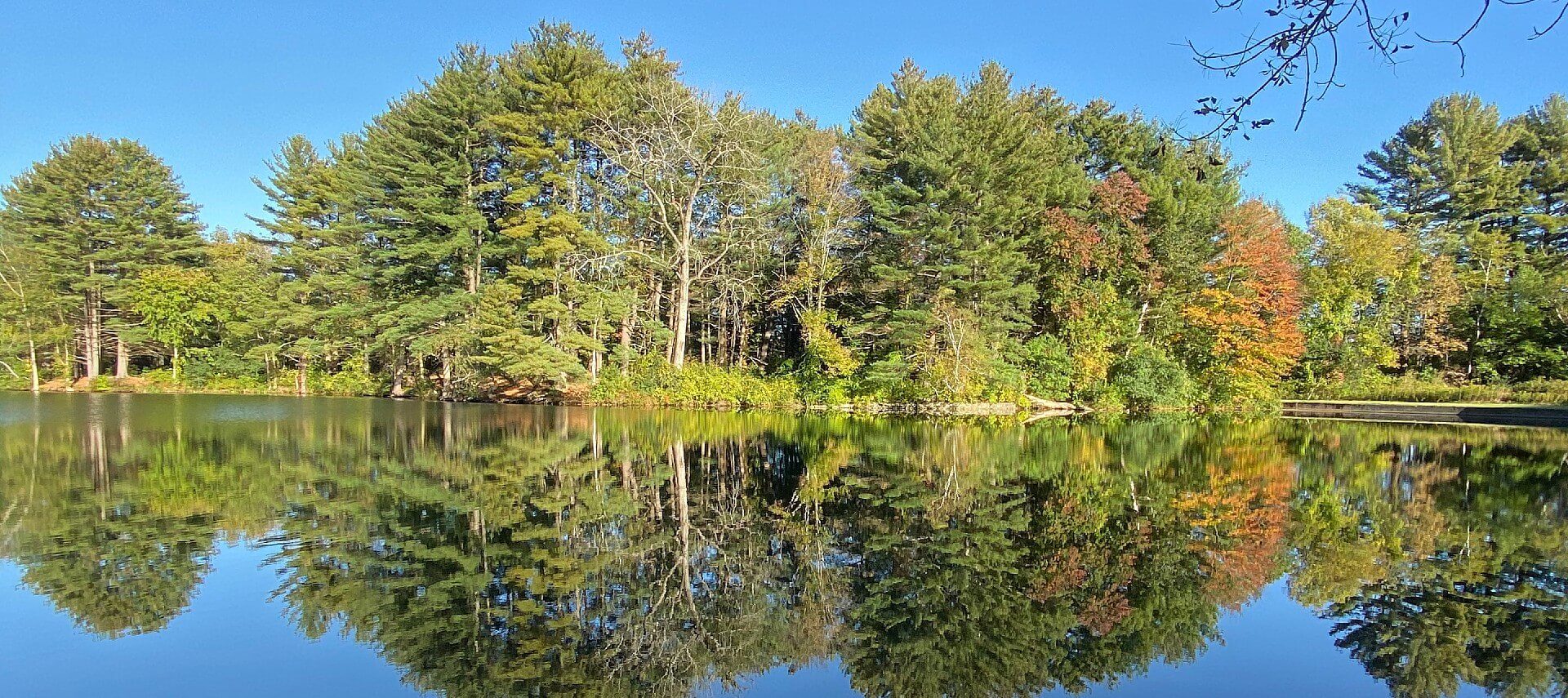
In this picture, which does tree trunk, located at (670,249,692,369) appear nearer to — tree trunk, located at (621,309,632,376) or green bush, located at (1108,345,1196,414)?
tree trunk, located at (621,309,632,376)

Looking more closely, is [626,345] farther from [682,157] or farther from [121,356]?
[121,356]

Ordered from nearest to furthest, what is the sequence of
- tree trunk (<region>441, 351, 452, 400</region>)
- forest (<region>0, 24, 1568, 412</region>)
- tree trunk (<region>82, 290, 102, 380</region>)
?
1. forest (<region>0, 24, 1568, 412</region>)
2. tree trunk (<region>441, 351, 452, 400</region>)
3. tree trunk (<region>82, 290, 102, 380</region>)

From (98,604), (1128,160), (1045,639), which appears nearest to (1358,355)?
(1128,160)

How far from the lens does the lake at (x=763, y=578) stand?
15.5 ft

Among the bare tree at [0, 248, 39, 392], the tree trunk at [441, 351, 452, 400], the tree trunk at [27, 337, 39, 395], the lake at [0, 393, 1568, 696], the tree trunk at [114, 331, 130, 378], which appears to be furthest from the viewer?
the tree trunk at [114, 331, 130, 378]

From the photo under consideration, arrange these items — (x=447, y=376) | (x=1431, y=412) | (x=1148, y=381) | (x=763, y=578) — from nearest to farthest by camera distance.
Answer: (x=763, y=578)
(x=1148, y=381)
(x=1431, y=412)
(x=447, y=376)

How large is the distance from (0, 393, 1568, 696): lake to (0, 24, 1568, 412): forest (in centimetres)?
1622

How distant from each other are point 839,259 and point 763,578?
26.4 meters

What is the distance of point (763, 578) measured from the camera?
6.56m

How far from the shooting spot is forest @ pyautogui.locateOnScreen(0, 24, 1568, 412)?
A: 28.9 m

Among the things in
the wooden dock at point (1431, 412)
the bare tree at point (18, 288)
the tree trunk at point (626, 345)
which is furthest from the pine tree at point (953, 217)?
the bare tree at point (18, 288)

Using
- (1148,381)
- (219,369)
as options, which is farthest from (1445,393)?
(219,369)

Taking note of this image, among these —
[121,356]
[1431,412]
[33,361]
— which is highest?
[121,356]

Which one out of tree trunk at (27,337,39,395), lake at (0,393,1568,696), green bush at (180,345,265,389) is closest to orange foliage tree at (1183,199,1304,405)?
lake at (0,393,1568,696)
